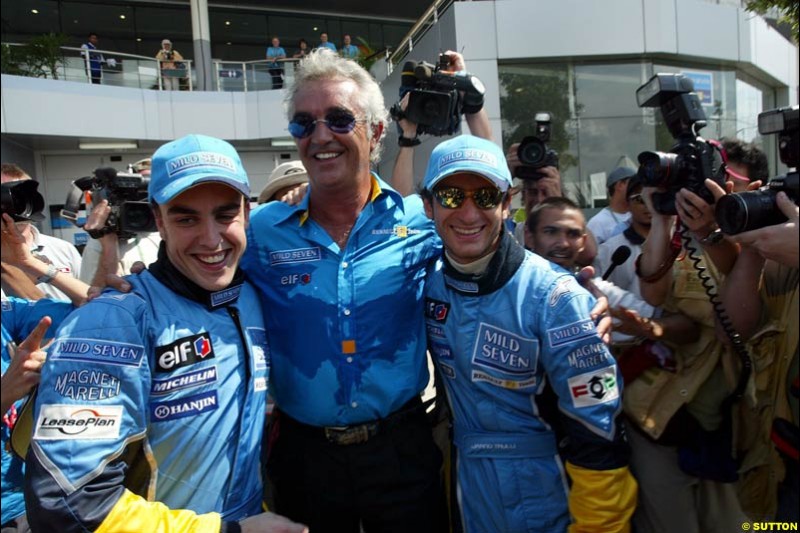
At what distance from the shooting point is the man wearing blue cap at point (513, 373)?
6.49ft

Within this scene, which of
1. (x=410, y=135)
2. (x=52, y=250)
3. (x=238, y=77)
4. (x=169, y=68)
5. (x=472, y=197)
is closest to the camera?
(x=472, y=197)

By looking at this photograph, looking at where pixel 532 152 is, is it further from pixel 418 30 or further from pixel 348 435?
pixel 348 435

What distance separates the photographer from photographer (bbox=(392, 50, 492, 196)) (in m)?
3.29

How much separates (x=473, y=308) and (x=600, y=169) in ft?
33.9

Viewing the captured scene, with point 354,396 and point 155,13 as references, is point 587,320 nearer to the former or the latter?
point 354,396

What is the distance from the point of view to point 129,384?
1.63 metres

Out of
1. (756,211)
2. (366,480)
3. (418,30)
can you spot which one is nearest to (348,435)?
(366,480)

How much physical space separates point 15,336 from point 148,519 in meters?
1.27

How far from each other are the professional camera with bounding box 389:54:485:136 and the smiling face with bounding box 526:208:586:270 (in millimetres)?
803

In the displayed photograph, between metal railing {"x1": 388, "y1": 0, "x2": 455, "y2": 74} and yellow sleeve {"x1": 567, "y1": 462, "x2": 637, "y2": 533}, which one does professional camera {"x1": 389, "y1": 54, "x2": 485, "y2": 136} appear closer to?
metal railing {"x1": 388, "y1": 0, "x2": 455, "y2": 74}

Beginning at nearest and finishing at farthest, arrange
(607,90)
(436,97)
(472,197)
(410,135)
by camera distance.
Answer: (472,197) → (436,97) → (410,135) → (607,90)

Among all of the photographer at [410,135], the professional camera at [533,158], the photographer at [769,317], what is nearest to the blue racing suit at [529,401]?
the photographer at [769,317]

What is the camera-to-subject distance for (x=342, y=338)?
2293mm

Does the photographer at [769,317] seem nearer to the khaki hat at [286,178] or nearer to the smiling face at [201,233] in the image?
the smiling face at [201,233]
